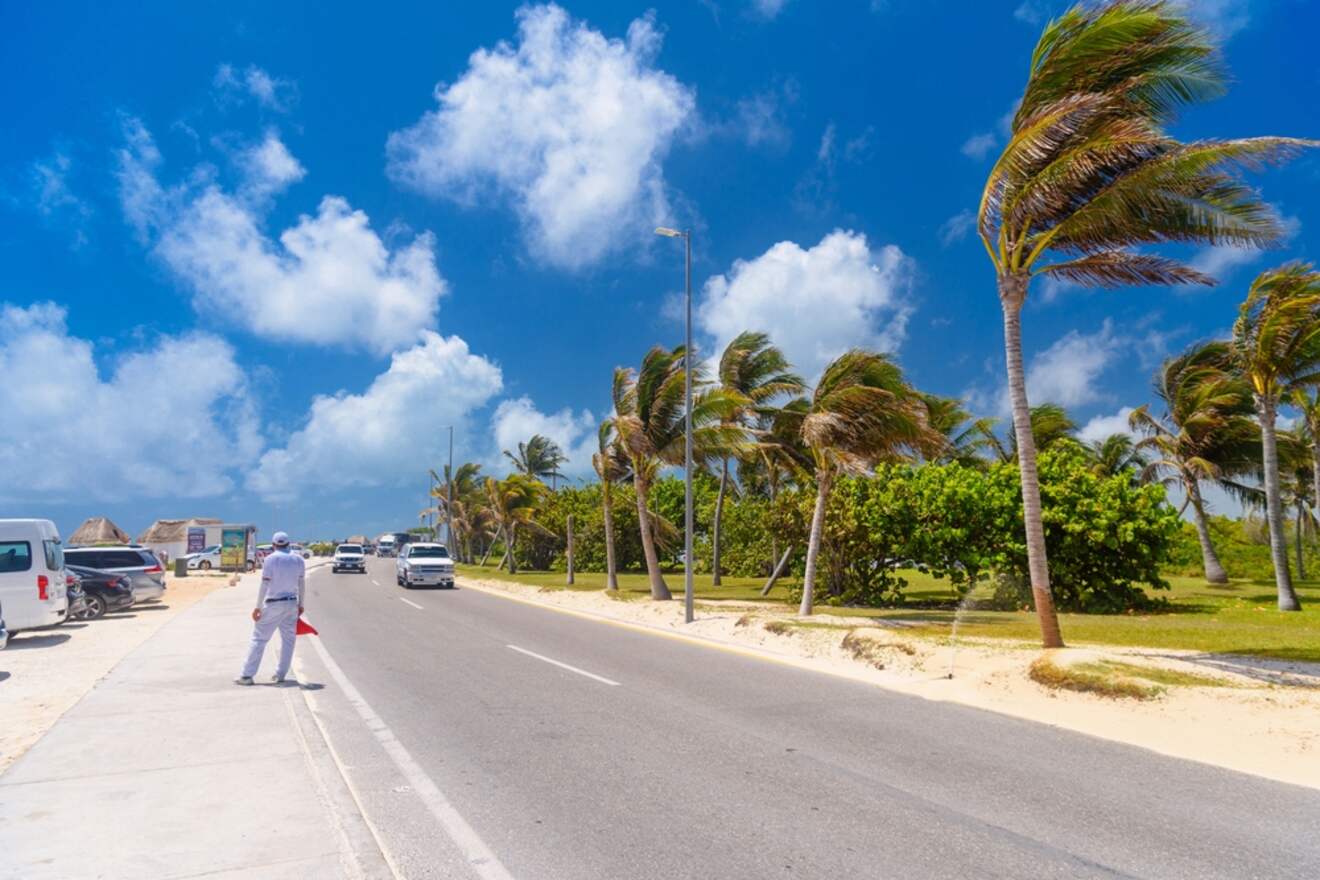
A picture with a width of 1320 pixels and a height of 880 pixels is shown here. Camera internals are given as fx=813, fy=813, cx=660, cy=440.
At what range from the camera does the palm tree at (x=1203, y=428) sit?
29516 millimetres

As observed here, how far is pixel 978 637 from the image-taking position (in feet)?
47.6

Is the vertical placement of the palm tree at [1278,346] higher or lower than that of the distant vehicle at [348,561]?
higher

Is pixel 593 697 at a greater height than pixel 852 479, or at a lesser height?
lesser

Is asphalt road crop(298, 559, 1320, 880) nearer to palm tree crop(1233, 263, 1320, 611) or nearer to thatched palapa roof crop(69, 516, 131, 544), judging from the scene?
palm tree crop(1233, 263, 1320, 611)

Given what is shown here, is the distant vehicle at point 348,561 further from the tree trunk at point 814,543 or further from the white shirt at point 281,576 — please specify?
the white shirt at point 281,576

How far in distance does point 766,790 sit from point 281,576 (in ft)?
22.6

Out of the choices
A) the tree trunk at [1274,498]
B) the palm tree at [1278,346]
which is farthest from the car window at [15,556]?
the tree trunk at [1274,498]

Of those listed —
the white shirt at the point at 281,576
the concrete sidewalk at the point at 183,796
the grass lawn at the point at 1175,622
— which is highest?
the white shirt at the point at 281,576

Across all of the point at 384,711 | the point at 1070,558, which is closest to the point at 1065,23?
the point at 384,711

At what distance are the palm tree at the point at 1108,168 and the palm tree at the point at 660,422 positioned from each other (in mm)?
12278

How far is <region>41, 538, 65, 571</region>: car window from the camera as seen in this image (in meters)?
15.1

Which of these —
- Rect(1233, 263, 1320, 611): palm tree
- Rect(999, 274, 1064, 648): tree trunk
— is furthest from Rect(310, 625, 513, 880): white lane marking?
Rect(1233, 263, 1320, 611): palm tree

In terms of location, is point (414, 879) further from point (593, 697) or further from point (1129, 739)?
point (1129, 739)

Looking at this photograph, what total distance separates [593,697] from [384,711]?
7.77ft
